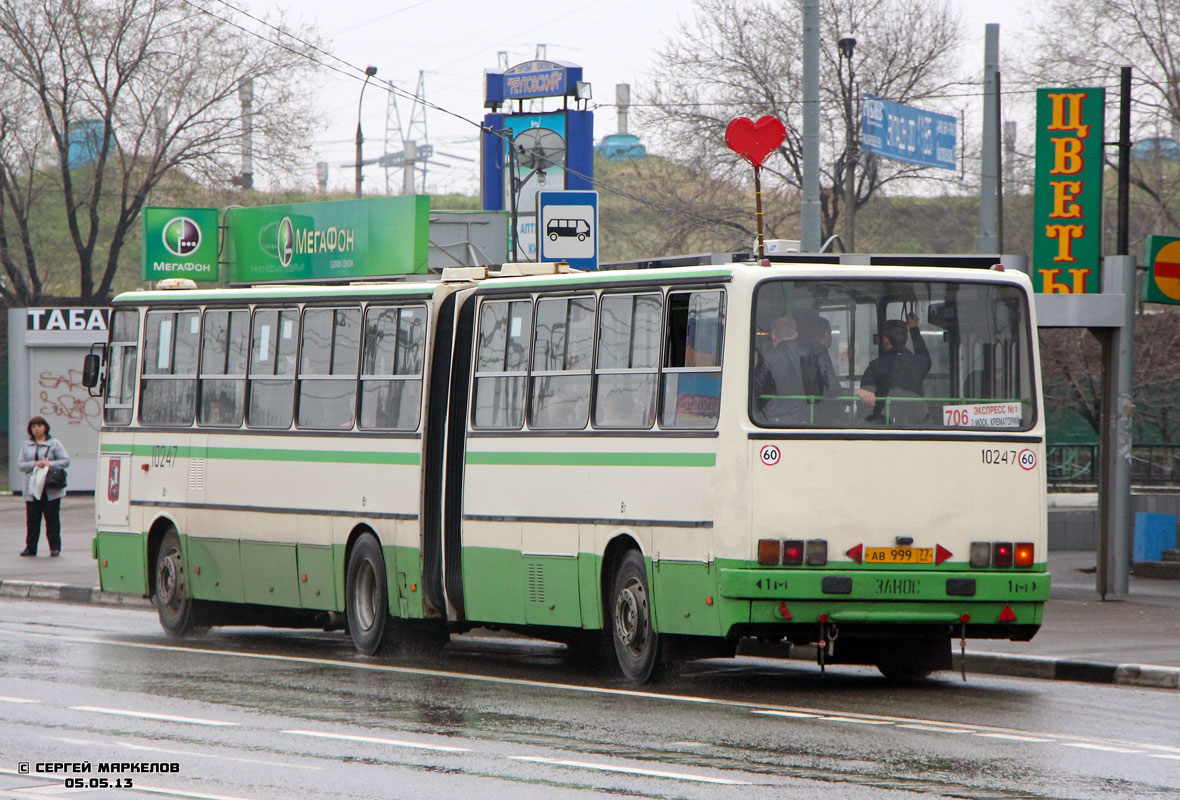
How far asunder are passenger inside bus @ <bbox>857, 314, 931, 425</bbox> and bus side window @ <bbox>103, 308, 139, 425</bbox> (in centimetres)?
845

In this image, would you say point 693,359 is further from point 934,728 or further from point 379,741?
point 379,741

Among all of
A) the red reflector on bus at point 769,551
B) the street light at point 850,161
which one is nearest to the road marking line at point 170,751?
the red reflector on bus at point 769,551

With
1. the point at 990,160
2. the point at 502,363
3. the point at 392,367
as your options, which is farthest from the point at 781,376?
the point at 990,160

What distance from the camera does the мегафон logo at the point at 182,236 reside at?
3544 cm

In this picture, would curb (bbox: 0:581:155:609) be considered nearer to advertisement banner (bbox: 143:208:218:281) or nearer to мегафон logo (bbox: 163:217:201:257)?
advertisement banner (bbox: 143:208:218:281)

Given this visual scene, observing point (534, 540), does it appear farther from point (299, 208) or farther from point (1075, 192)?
point (299, 208)

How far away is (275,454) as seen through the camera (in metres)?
16.5

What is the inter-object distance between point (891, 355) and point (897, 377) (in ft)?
0.49

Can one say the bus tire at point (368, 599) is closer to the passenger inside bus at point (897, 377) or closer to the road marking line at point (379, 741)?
the passenger inside bus at point (897, 377)

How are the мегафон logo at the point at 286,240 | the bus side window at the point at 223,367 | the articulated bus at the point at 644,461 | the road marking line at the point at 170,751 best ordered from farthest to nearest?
the мегафон logo at the point at 286,240, the bus side window at the point at 223,367, the articulated bus at the point at 644,461, the road marking line at the point at 170,751

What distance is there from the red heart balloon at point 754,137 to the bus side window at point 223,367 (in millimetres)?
5269

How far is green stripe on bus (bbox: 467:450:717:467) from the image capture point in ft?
40.9

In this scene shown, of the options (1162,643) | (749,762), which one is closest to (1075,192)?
(1162,643)

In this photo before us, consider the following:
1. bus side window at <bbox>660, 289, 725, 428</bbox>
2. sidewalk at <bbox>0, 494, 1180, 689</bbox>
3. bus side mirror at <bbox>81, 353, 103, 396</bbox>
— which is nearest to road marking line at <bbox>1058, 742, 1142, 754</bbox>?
bus side window at <bbox>660, 289, 725, 428</bbox>
